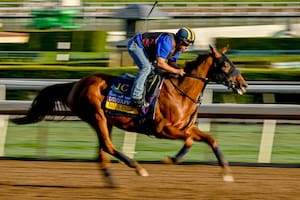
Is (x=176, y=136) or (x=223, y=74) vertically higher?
(x=223, y=74)

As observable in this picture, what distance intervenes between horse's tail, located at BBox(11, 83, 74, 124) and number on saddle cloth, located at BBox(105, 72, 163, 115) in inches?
22.3

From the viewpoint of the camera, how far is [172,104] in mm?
A: 7199

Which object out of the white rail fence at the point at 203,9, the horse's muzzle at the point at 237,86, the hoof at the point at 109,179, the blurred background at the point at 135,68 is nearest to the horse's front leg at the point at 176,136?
the hoof at the point at 109,179

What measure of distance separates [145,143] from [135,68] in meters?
9.53

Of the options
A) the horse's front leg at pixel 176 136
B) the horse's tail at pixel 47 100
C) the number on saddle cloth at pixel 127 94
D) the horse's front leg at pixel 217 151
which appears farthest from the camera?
the horse's tail at pixel 47 100

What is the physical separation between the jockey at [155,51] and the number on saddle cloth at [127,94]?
0.05 meters

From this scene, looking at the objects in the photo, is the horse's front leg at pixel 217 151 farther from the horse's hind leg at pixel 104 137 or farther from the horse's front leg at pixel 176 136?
the horse's hind leg at pixel 104 137

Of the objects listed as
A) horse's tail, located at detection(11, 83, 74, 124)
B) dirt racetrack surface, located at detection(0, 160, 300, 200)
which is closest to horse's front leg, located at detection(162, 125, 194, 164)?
dirt racetrack surface, located at detection(0, 160, 300, 200)

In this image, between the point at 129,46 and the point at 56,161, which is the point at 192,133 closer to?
the point at 129,46

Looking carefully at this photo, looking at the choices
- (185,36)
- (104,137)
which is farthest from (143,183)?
(185,36)

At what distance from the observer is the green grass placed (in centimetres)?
895

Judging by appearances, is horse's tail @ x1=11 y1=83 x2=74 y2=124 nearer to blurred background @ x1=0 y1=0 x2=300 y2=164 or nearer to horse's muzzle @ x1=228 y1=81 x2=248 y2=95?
blurred background @ x1=0 y1=0 x2=300 y2=164

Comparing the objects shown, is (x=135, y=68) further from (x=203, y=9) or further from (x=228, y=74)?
(x=203, y=9)

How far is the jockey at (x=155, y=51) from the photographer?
7.12 m
